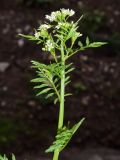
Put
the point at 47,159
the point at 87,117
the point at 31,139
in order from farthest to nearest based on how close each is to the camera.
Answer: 1. the point at 87,117
2. the point at 31,139
3. the point at 47,159

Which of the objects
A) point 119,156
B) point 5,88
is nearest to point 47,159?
point 119,156

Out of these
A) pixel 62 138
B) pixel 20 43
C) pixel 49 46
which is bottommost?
pixel 62 138

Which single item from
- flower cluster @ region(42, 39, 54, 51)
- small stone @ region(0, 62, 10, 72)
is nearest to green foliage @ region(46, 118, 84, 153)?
flower cluster @ region(42, 39, 54, 51)

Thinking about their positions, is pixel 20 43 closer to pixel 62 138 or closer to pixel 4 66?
pixel 4 66

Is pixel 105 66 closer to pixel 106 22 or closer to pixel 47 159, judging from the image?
pixel 106 22

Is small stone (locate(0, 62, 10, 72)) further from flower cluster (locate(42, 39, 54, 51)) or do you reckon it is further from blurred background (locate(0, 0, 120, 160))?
flower cluster (locate(42, 39, 54, 51))

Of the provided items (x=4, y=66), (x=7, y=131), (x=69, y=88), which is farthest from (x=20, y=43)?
(x=7, y=131)

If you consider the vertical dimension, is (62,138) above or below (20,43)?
below
